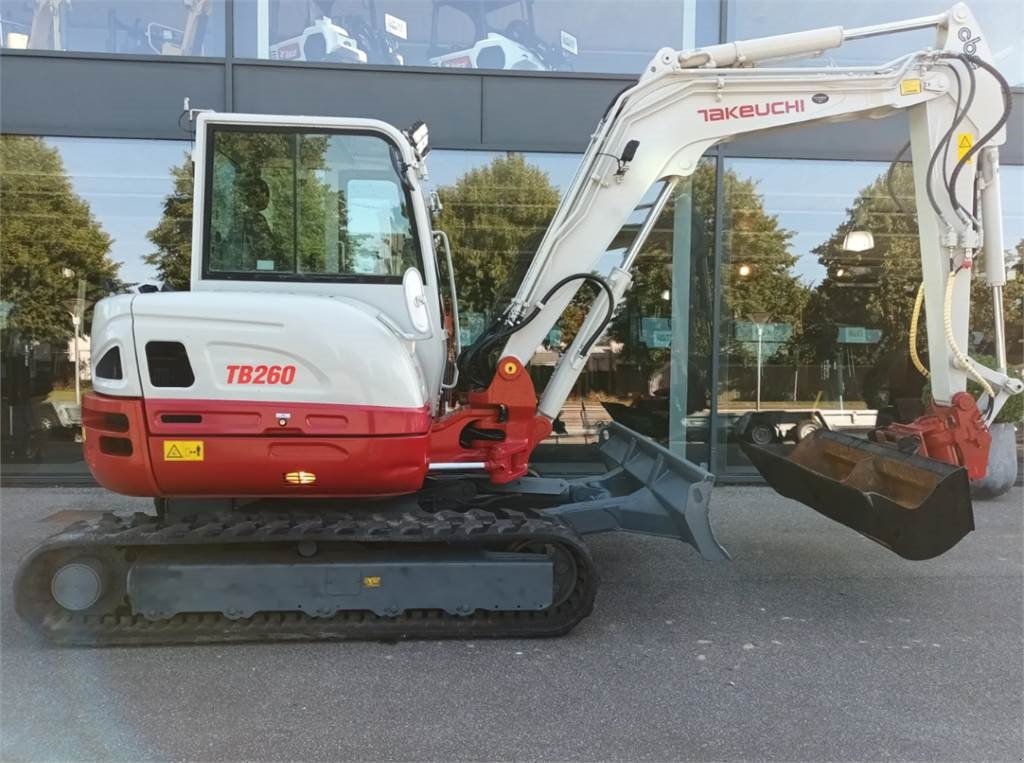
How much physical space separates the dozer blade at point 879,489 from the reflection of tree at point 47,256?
275 inches

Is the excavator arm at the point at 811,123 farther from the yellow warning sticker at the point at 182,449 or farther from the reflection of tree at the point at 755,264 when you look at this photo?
the reflection of tree at the point at 755,264

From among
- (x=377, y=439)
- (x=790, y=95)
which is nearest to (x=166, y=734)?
(x=377, y=439)

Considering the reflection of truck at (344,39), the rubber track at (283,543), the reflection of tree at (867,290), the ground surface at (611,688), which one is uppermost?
the reflection of truck at (344,39)

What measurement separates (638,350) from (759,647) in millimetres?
4731

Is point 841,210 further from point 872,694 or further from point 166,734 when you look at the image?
point 166,734

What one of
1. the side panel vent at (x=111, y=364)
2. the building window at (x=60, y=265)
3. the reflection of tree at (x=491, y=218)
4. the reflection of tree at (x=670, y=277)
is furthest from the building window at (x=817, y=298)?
the building window at (x=60, y=265)

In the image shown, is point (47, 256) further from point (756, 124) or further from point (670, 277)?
point (756, 124)

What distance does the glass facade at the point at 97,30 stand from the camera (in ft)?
23.0

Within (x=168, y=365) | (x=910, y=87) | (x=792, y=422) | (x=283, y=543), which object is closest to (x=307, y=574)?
(x=283, y=543)

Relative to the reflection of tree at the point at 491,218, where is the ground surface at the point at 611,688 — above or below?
below

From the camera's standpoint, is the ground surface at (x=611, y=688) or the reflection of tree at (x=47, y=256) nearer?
the ground surface at (x=611, y=688)

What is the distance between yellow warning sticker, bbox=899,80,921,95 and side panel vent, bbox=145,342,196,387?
4.28 m

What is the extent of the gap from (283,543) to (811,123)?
3.92 meters

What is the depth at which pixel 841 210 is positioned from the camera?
803 cm
